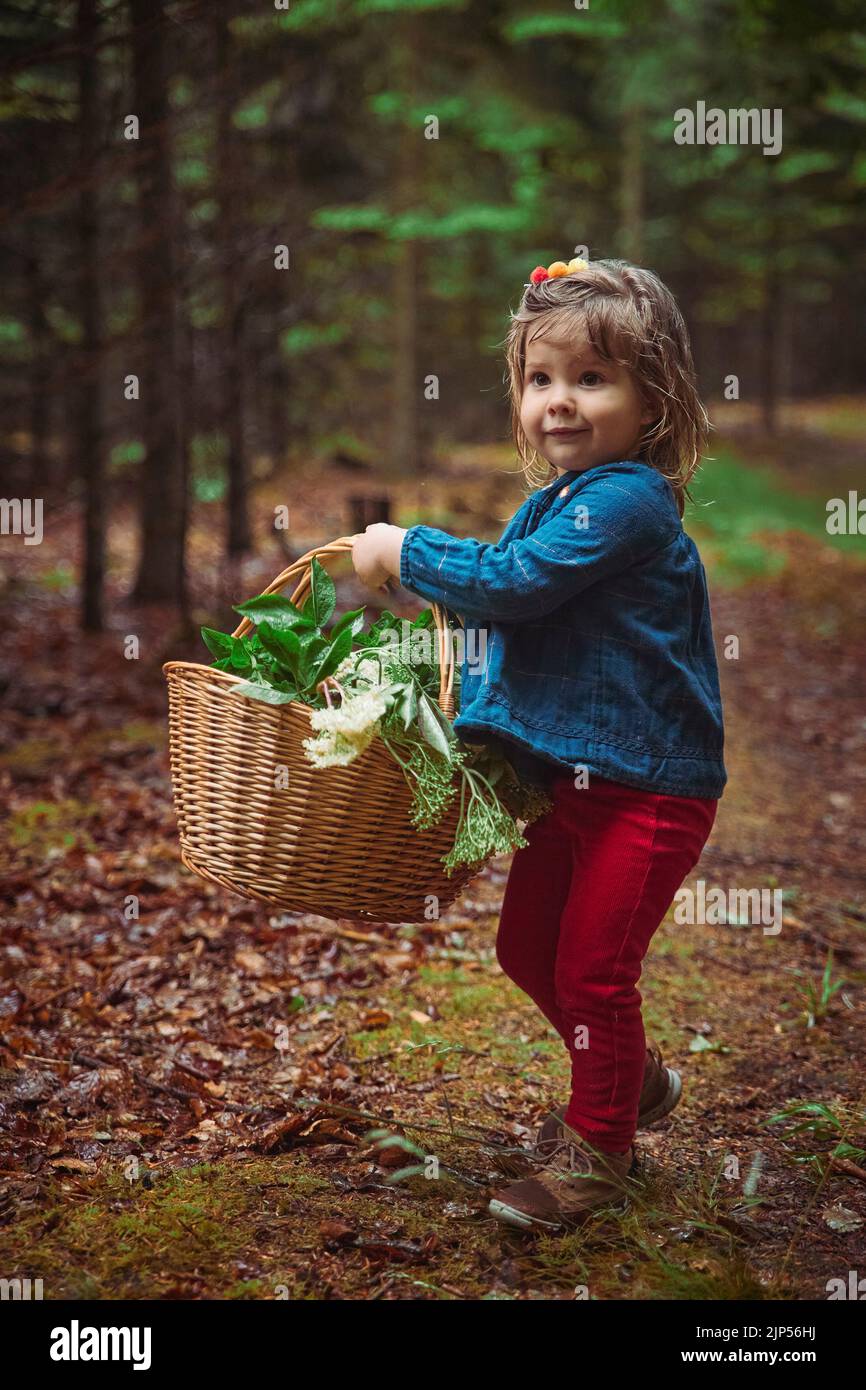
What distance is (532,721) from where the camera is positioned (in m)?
2.46

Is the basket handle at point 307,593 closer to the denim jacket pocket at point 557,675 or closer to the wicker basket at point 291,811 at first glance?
the wicker basket at point 291,811

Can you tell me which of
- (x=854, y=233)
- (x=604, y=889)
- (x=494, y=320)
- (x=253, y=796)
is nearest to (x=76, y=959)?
(x=253, y=796)

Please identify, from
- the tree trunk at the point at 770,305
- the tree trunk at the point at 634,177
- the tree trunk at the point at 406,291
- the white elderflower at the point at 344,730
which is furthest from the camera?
the tree trunk at the point at 770,305

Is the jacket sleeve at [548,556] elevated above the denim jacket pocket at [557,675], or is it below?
above

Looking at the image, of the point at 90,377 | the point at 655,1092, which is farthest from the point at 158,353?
the point at 655,1092

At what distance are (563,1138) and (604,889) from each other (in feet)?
2.08

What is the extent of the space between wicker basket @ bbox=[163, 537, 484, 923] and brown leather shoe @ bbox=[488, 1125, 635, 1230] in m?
0.69

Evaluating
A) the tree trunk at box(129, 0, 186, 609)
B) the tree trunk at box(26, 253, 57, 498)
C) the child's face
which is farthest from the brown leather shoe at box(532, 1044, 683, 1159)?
the tree trunk at box(26, 253, 57, 498)

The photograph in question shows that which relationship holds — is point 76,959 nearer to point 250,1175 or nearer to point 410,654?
point 250,1175

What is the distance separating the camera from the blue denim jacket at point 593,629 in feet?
7.77

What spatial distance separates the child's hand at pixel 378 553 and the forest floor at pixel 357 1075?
55.0 inches

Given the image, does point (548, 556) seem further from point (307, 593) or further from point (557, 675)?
point (307, 593)

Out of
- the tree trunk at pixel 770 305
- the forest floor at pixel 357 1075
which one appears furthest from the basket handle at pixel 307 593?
the tree trunk at pixel 770 305
